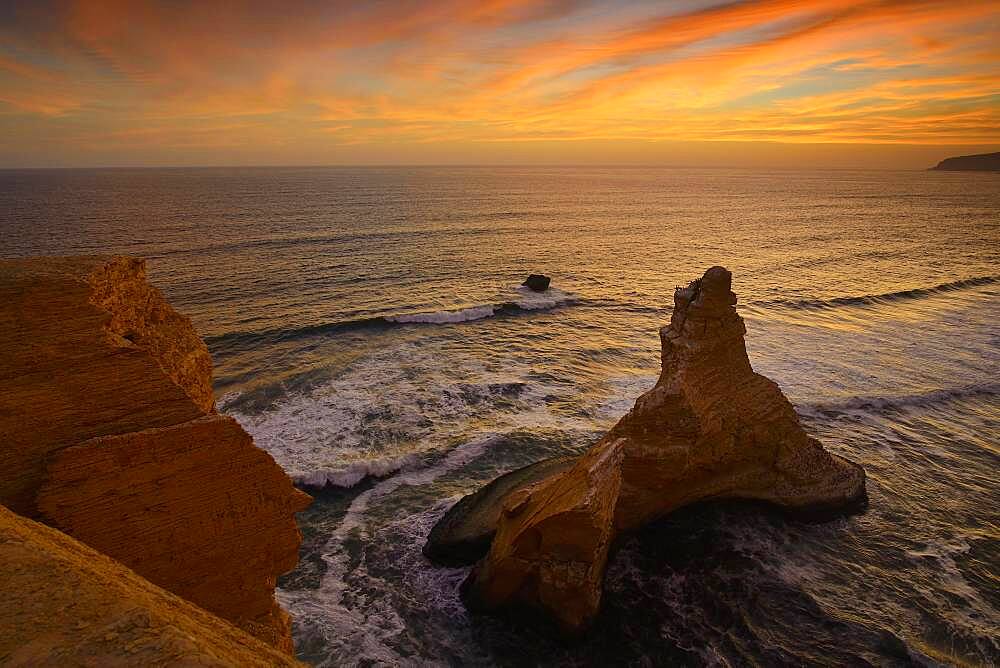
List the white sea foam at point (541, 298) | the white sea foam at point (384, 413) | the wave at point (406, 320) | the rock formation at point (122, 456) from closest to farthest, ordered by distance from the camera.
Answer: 1. the rock formation at point (122, 456)
2. the white sea foam at point (384, 413)
3. the wave at point (406, 320)
4. the white sea foam at point (541, 298)

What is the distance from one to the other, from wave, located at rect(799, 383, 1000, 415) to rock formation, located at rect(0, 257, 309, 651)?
2204cm

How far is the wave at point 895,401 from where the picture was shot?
2216 cm

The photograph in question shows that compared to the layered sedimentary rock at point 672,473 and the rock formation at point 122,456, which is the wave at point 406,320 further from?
the rock formation at point 122,456

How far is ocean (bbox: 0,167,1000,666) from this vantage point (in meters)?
12.2

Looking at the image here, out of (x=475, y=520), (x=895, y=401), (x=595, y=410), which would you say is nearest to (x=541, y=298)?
(x=595, y=410)

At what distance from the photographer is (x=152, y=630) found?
3.86 metres

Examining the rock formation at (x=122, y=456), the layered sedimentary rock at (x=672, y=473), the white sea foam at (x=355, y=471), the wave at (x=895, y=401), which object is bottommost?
the white sea foam at (x=355, y=471)

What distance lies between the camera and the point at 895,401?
22547mm

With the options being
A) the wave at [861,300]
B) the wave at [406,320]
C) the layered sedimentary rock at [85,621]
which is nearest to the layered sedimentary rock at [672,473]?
the layered sedimentary rock at [85,621]

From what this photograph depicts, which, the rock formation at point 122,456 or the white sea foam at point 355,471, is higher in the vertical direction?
the rock formation at point 122,456

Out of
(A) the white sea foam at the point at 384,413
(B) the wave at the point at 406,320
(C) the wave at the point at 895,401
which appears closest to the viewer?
(A) the white sea foam at the point at 384,413

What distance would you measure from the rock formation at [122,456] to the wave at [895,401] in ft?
72.3

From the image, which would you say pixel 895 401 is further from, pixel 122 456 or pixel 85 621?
pixel 85 621

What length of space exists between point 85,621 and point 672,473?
513 inches
